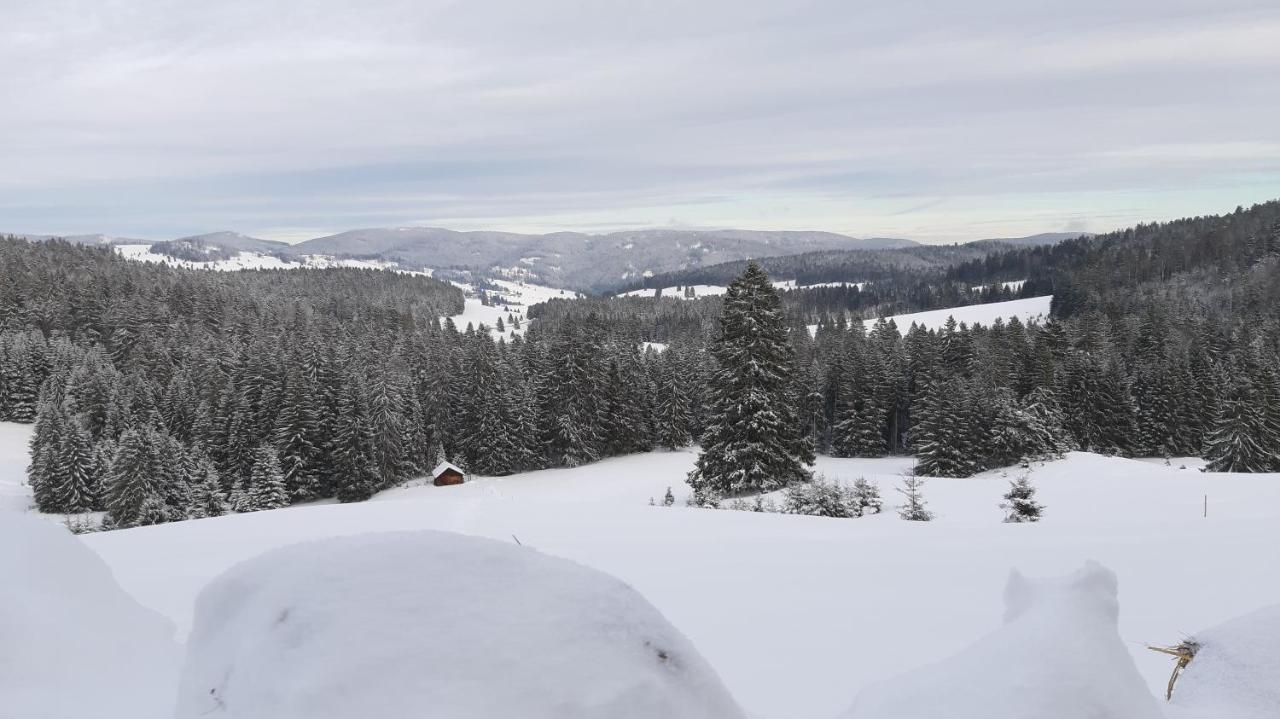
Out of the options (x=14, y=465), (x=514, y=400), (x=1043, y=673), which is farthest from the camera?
(x=14, y=465)

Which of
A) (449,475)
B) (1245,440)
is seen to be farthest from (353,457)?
(1245,440)

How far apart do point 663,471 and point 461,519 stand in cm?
2594

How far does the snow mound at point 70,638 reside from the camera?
387 centimetres

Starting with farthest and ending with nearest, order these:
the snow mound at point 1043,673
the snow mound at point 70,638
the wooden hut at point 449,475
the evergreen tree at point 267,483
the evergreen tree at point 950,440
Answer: the wooden hut at point 449,475
the evergreen tree at point 950,440
the evergreen tree at point 267,483
the snow mound at point 70,638
the snow mound at point 1043,673

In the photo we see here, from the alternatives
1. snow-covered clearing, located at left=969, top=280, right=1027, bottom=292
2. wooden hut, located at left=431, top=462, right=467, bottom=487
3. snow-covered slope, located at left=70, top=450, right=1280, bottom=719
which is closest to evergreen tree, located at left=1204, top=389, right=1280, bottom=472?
snow-covered slope, located at left=70, top=450, right=1280, bottom=719

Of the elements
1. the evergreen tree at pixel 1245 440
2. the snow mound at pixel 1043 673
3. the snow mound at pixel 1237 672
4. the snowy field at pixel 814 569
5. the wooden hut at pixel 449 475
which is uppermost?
the snow mound at pixel 1043 673

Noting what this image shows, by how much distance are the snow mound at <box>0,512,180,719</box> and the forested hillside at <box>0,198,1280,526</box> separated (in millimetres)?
22802

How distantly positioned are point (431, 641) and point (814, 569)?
7.49 meters

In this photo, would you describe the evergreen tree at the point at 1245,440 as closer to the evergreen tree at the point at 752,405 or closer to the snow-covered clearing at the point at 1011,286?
the evergreen tree at the point at 752,405

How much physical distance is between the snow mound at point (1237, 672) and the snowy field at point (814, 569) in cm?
149

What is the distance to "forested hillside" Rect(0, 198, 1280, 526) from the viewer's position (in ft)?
140

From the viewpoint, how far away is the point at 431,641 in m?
2.25

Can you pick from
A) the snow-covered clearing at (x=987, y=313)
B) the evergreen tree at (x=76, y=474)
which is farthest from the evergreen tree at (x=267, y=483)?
the snow-covered clearing at (x=987, y=313)

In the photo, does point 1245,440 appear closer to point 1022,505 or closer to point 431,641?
point 1022,505
